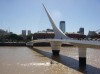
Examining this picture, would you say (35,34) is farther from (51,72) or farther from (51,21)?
(51,72)

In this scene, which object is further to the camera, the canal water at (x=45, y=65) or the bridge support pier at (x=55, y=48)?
the bridge support pier at (x=55, y=48)

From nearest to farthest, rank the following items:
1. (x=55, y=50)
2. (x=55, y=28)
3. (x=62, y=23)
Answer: (x=55, y=50)
(x=55, y=28)
(x=62, y=23)

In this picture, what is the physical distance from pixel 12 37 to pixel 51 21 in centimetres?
5607

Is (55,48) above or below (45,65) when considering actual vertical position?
above

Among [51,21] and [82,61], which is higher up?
[51,21]

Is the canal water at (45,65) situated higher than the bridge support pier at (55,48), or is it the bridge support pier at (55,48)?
the bridge support pier at (55,48)

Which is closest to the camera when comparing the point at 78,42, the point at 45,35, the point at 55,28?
the point at 78,42

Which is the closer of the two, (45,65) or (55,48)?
(45,65)

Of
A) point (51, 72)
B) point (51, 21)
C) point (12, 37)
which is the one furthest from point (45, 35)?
point (51, 72)

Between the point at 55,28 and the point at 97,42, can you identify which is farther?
the point at 55,28

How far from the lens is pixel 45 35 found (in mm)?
109500

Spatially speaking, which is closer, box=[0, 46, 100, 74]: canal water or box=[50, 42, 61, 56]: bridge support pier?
box=[0, 46, 100, 74]: canal water

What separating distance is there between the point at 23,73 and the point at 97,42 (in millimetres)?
7379

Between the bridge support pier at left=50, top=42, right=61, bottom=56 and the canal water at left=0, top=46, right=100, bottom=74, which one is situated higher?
the bridge support pier at left=50, top=42, right=61, bottom=56
